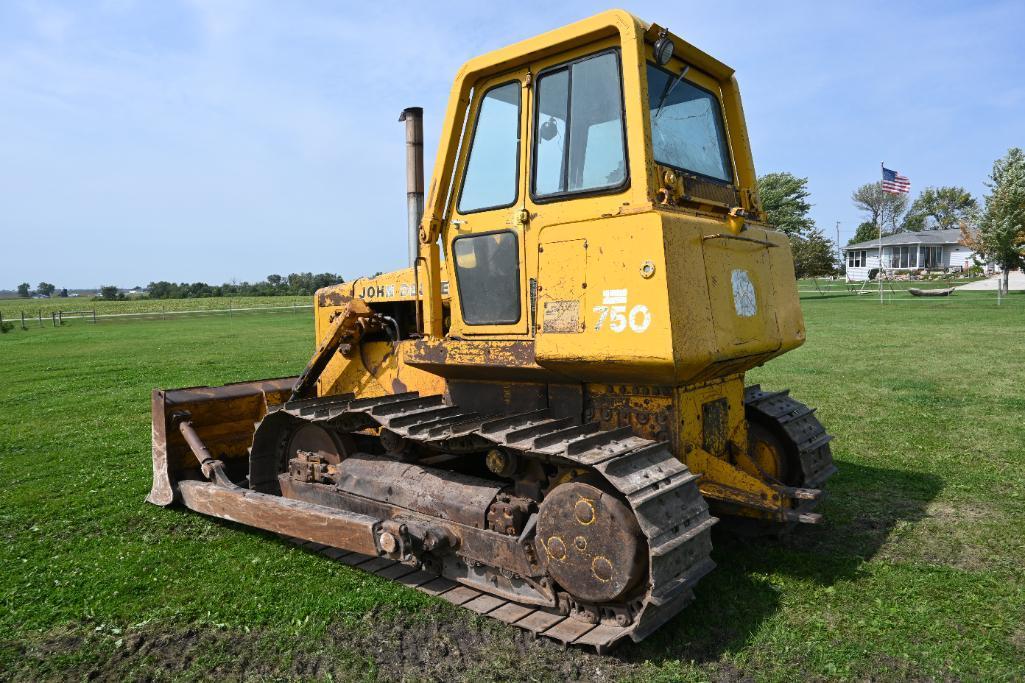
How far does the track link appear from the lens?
3.95 m

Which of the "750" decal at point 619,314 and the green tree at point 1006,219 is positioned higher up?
the green tree at point 1006,219

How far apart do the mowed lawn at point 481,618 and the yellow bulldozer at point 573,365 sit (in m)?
0.30

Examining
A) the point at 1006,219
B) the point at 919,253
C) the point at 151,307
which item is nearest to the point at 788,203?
the point at 1006,219

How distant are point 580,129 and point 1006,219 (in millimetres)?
40205

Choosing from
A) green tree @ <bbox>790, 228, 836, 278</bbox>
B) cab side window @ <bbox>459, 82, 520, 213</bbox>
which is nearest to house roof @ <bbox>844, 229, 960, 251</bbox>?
green tree @ <bbox>790, 228, 836, 278</bbox>

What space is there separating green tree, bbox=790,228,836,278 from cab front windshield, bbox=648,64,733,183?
5150 centimetres

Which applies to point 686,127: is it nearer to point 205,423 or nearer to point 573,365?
point 573,365

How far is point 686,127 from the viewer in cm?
534

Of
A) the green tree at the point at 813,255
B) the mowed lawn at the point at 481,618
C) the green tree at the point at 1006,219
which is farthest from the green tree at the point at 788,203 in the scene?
the mowed lawn at the point at 481,618

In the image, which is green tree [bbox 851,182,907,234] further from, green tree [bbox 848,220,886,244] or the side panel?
the side panel

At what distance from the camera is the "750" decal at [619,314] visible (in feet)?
14.0

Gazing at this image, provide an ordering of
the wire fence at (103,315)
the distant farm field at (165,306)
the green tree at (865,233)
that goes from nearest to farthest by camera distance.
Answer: the wire fence at (103,315), the distant farm field at (165,306), the green tree at (865,233)

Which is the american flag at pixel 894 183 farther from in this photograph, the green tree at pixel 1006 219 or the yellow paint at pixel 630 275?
the yellow paint at pixel 630 275

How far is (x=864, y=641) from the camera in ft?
13.9
